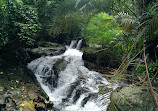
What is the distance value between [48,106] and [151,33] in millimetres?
4812

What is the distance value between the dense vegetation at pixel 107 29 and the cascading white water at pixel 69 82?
1790 mm

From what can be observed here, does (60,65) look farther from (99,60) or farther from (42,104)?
(42,104)

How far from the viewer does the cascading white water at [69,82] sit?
213 inches

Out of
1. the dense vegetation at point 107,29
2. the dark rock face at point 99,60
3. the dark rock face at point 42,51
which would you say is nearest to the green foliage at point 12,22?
the dense vegetation at point 107,29

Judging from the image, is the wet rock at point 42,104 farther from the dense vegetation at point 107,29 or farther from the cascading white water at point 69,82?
the dense vegetation at point 107,29

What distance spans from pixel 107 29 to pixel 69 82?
4695 millimetres

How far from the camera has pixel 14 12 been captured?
621 centimetres

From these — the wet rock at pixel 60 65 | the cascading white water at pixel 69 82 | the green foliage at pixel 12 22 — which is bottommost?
the cascading white water at pixel 69 82

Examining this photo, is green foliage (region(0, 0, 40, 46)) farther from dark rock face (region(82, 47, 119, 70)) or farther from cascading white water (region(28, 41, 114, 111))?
dark rock face (region(82, 47, 119, 70))

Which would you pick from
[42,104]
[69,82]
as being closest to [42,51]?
[69,82]

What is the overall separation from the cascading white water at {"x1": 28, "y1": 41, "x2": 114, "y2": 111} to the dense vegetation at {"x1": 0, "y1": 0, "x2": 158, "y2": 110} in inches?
70.5

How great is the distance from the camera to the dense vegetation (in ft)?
3.78

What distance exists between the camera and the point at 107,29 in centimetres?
882

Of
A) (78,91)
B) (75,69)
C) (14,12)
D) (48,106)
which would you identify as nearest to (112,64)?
(75,69)
